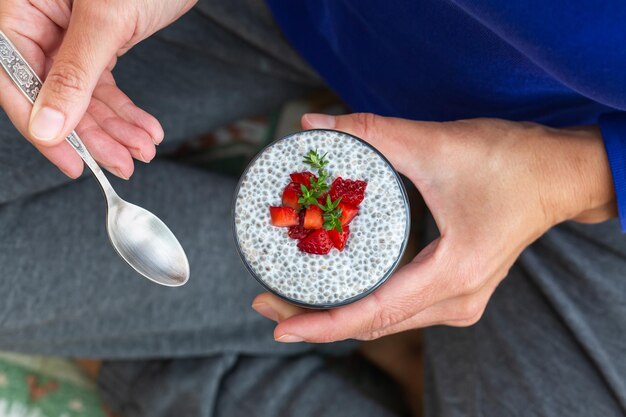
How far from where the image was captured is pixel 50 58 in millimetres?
729

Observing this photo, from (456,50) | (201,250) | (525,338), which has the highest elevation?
(456,50)

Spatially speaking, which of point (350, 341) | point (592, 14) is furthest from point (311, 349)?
point (592, 14)

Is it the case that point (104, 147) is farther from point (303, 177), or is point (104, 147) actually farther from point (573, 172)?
point (573, 172)

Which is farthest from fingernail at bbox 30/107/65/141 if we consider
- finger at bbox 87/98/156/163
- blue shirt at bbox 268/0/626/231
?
blue shirt at bbox 268/0/626/231

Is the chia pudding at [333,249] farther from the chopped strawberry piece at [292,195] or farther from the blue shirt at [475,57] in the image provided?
the blue shirt at [475,57]

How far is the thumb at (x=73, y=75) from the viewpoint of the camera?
61cm

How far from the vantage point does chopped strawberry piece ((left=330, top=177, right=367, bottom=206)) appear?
0.63 m

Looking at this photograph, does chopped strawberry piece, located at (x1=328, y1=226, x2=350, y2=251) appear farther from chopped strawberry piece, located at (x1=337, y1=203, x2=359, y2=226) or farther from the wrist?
the wrist

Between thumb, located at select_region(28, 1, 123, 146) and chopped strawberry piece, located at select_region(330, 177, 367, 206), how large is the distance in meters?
0.28

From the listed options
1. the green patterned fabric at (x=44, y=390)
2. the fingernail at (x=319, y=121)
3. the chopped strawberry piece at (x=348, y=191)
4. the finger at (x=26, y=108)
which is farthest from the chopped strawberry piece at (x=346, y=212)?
the green patterned fabric at (x=44, y=390)

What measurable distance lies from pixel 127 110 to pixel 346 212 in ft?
1.05

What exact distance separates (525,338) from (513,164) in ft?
1.13

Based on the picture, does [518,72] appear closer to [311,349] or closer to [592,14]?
[592,14]

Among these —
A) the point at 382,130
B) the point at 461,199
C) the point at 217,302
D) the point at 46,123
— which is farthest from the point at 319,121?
the point at 217,302
